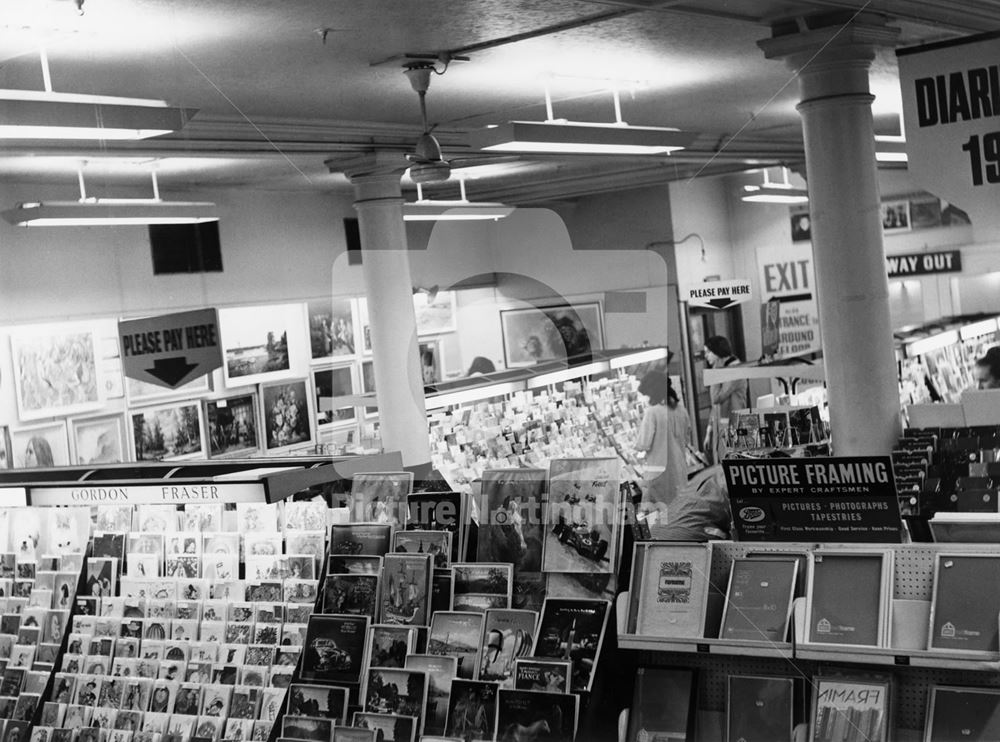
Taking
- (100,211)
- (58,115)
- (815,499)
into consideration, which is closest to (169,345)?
(100,211)

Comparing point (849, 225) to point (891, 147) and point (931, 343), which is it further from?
point (931, 343)

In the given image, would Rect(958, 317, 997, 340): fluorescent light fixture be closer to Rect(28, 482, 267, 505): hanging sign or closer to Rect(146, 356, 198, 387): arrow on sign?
Rect(146, 356, 198, 387): arrow on sign

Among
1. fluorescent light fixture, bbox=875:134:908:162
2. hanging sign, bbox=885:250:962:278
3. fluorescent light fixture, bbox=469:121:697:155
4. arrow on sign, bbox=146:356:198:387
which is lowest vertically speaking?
arrow on sign, bbox=146:356:198:387

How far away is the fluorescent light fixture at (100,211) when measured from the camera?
6.02m

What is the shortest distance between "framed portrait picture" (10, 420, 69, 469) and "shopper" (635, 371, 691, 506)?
347 centimetres

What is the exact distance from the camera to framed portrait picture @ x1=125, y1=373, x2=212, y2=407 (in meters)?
7.20

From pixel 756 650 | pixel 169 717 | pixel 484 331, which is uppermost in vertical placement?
pixel 484 331

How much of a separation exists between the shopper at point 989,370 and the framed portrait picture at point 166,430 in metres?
6.56

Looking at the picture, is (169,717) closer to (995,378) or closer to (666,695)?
(666,695)

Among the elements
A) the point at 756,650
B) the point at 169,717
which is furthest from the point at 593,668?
the point at 169,717

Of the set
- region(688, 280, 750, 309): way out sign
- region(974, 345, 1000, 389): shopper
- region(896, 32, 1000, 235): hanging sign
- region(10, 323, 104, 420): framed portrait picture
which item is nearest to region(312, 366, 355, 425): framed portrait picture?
region(10, 323, 104, 420): framed portrait picture

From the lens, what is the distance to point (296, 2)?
15.8ft

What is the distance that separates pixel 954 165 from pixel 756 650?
9.73ft

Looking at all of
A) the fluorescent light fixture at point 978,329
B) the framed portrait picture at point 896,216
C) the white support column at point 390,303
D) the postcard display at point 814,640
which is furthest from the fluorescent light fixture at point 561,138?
the framed portrait picture at point 896,216
